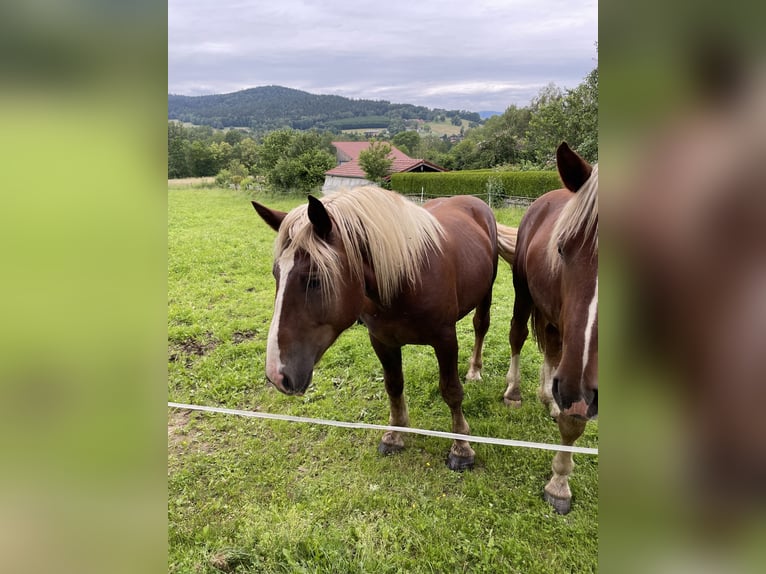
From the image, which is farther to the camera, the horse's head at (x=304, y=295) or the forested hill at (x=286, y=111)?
the horse's head at (x=304, y=295)

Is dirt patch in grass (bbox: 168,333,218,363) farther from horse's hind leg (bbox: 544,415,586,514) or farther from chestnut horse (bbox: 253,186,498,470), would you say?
horse's hind leg (bbox: 544,415,586,514)

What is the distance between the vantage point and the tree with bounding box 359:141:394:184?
10.8 m

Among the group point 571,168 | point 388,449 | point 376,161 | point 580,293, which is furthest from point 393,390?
point 376,161

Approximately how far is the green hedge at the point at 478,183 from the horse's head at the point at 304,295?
5.57m

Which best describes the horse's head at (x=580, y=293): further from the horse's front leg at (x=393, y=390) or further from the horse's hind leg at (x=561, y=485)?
the horse's front leg at (x=393, y=390)

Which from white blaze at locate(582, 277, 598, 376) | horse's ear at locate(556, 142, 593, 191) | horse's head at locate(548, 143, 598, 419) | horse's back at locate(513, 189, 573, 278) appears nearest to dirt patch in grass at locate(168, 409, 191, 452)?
horse's back at locate(513, 189, 573, 278)

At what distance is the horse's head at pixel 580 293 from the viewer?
1.14 meters

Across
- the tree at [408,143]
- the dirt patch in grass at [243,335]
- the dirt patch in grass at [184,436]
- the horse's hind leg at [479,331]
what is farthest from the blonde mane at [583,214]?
the tree at [408,143]

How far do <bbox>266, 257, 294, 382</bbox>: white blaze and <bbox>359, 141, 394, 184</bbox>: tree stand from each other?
29.4 feet

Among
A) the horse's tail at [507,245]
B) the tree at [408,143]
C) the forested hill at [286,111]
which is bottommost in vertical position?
the horse's tail at [507,245]

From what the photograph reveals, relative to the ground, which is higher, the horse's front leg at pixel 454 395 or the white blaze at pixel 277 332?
the white blaze at pixel 277 332

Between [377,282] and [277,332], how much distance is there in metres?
0.62
